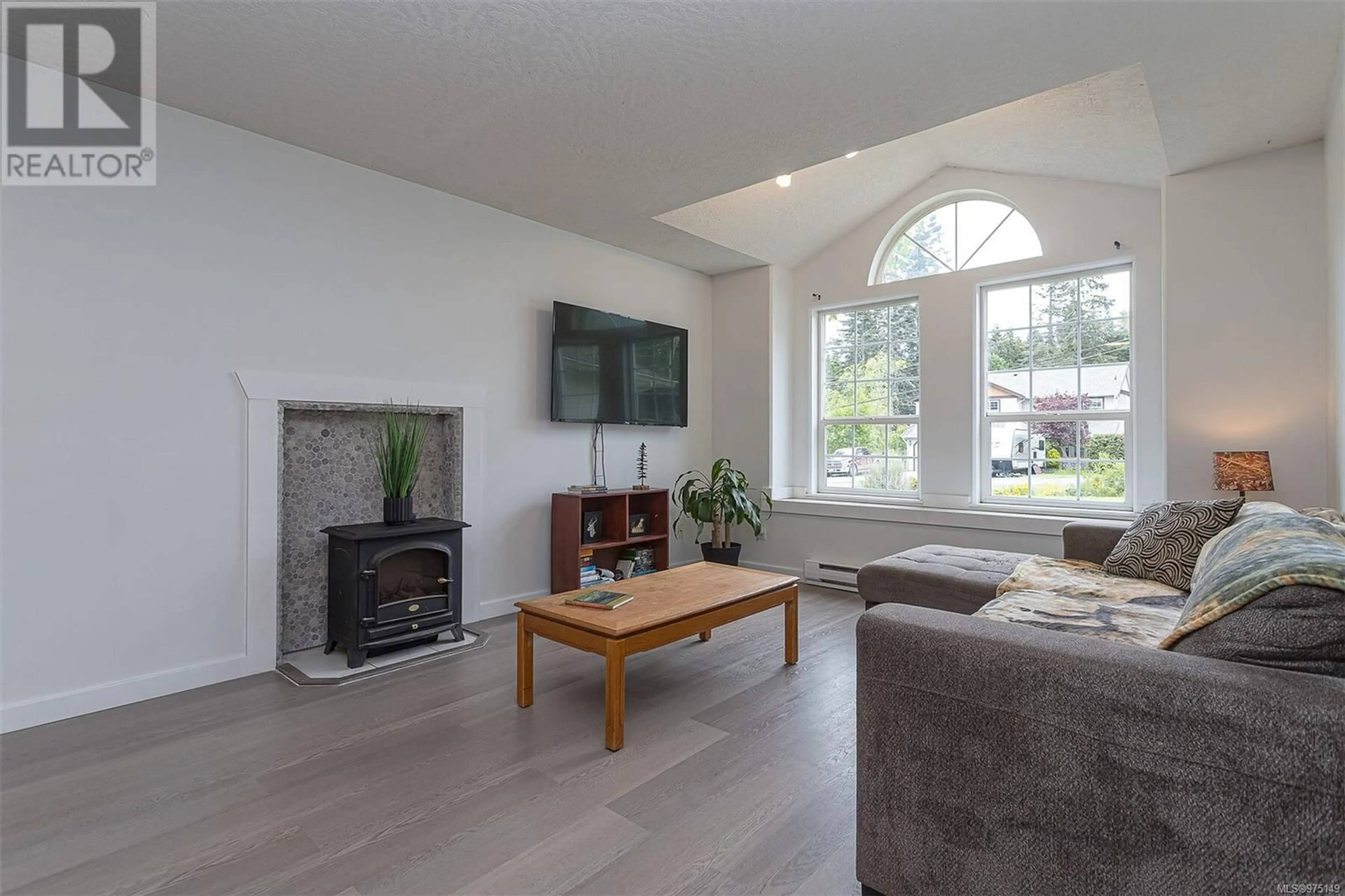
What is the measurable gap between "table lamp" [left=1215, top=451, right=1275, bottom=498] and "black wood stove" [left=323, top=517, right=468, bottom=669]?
3870 mm

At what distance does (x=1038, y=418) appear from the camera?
4289 millimetres

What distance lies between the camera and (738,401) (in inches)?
212

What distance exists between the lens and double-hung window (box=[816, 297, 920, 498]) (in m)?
4.88

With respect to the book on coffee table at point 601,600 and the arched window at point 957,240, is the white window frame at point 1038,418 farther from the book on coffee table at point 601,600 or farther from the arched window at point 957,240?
the book on coffee table at point 601,600

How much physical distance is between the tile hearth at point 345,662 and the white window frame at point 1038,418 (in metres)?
3.63

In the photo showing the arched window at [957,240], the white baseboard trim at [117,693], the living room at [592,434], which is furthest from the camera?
the arched window at [957,240]

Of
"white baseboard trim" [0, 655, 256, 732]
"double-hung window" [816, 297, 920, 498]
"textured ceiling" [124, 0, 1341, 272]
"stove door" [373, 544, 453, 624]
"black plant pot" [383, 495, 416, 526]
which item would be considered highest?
"textured ceiling" [124, 0, 1341, 272]

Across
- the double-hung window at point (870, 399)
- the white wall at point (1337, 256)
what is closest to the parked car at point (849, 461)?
the double-hung window at point (870, 399)

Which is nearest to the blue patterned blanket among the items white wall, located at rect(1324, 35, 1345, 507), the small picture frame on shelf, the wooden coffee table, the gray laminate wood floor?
the gray laminate wood floor

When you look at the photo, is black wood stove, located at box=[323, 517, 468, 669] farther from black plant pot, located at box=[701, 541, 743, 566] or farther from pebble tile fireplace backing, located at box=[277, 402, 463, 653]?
black plant pot, located at box=[701, 541, 743, 566]

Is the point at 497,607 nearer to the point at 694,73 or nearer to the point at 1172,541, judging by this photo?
the point at 694,73

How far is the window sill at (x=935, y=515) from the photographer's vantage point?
395 cm

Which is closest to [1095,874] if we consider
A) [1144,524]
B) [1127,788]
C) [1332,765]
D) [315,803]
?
[1127,788]

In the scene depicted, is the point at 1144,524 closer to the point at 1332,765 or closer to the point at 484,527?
the point at 1332,765
